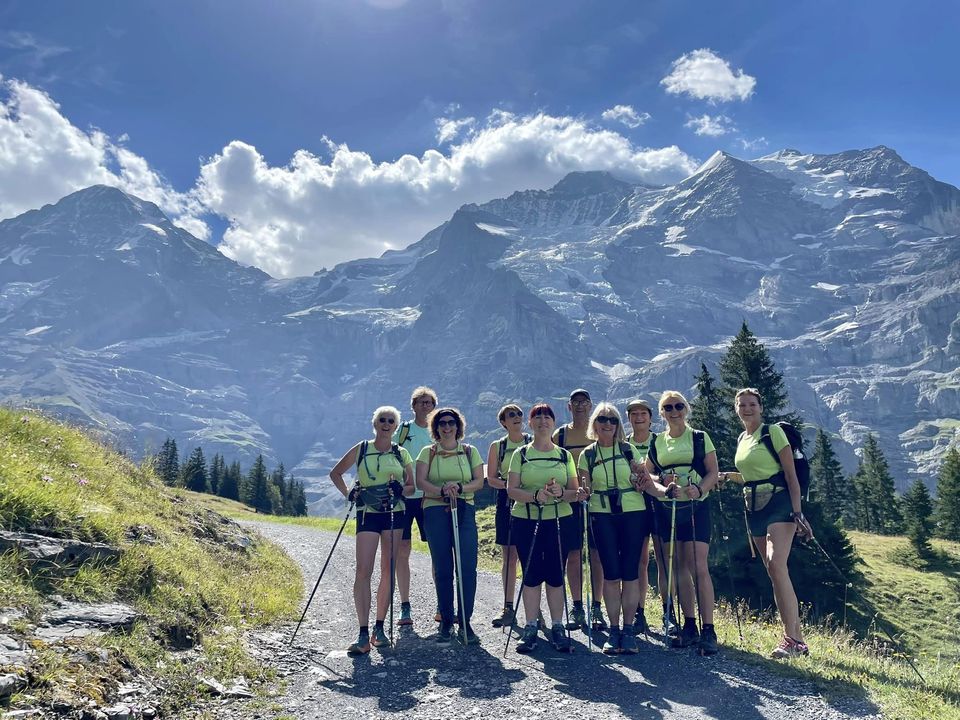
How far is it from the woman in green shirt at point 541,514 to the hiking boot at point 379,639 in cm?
194

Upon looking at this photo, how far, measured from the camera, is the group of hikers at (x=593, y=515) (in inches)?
318

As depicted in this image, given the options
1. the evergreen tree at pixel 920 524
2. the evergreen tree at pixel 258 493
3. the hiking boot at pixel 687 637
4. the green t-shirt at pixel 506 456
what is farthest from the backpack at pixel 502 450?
the evergreen tree at pixel 258 493

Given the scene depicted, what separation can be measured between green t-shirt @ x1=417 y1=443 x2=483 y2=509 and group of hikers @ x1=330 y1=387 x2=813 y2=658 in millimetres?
18

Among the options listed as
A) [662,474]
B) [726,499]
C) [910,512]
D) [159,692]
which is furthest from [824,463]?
[159,692]

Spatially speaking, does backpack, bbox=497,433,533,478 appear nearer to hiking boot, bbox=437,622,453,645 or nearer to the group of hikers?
the group of hikers

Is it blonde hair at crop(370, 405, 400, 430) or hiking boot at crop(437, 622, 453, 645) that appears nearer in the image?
hiking boot at crop(437, 622, 453, 645)

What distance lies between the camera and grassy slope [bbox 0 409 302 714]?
5840 mm

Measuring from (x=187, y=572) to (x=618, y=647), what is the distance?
6.51 m

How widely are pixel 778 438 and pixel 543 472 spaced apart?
3.33m

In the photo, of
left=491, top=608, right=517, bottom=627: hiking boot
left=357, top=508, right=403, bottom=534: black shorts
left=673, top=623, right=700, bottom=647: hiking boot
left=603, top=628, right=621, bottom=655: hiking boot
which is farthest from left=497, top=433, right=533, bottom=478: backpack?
left=673, top=623, right=700, bottom=647: hiking boot

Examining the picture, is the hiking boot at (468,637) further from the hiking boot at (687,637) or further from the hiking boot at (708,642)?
the hiking boot at (708,642)

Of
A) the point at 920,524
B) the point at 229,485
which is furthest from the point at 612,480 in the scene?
the point at 229,485

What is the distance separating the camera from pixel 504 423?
9781mm

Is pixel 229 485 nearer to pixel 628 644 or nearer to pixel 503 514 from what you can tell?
pixel 503 514
